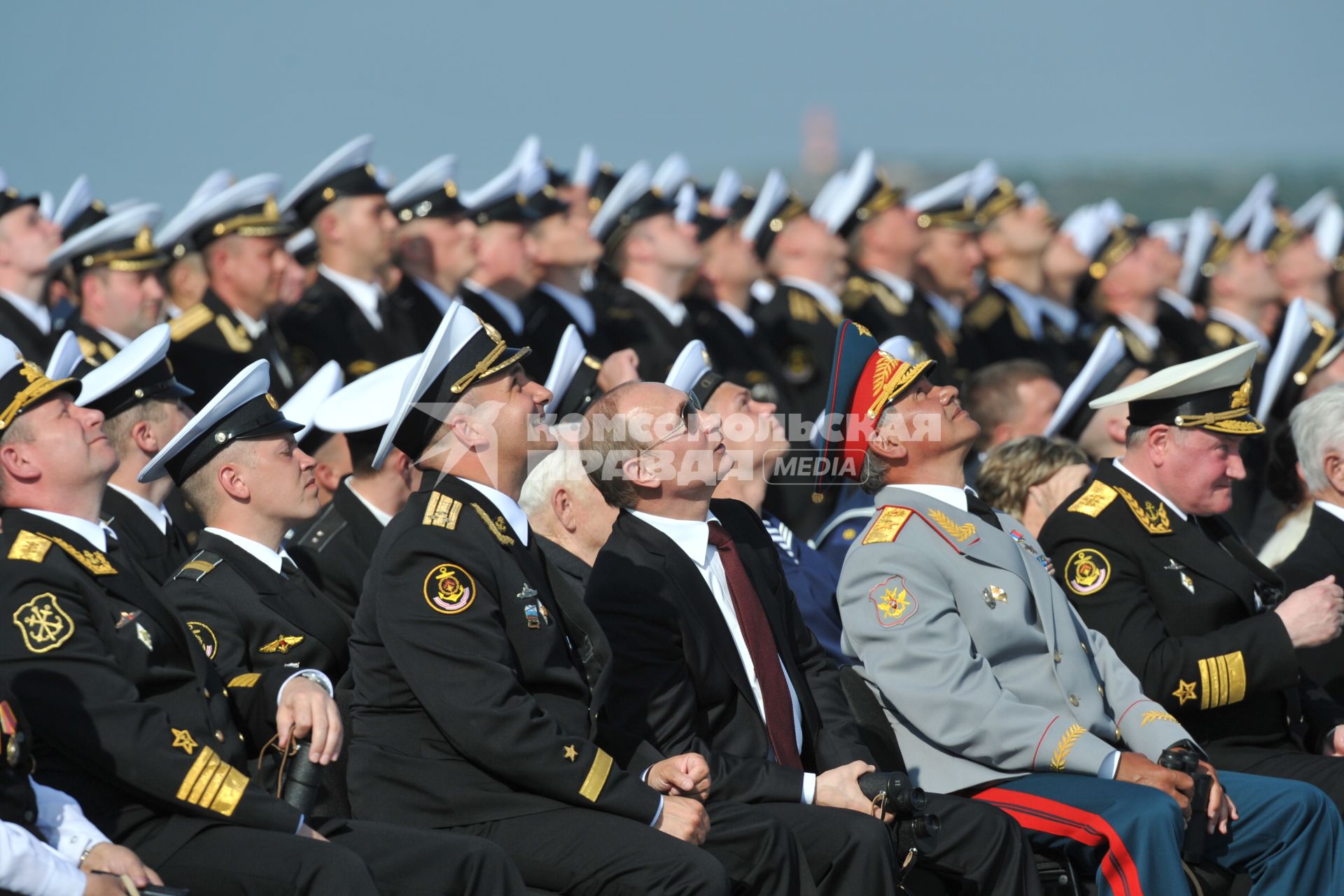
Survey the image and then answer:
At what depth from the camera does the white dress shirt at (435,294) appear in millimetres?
7922

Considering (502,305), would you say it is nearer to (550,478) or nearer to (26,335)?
(26,335)

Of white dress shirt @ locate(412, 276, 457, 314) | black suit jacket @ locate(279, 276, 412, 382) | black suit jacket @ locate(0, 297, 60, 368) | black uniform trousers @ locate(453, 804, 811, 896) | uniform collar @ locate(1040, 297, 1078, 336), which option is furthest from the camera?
uniform collar @ locate(1040, 297, 1078, 336)

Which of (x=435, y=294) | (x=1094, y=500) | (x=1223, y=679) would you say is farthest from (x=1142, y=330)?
(x=1223, y=679)

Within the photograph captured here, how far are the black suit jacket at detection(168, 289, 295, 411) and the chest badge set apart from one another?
2.67 metres

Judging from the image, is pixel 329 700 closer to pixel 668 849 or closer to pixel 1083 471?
pixel 668 849

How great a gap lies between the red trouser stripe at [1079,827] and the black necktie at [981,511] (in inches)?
31.5

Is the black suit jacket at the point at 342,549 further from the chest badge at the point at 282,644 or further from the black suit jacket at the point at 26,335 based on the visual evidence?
the black suit jacket at the point at 26,335

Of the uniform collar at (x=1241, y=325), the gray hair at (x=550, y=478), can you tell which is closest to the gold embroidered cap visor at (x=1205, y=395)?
the gray hair at (x=550, y=478)

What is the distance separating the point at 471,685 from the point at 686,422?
3.35 ft

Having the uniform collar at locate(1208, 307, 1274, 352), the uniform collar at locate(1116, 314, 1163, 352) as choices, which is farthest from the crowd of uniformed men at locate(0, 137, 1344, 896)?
the uniform collar at locate(1208, 307, 1274, 352)

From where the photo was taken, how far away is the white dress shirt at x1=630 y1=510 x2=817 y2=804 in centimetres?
437

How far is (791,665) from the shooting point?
4.50 meters

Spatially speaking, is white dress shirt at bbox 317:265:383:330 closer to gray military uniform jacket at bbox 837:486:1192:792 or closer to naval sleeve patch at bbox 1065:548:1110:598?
gray military uniform jacket at bbox 837:486:1192:792

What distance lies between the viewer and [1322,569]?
5.49m
